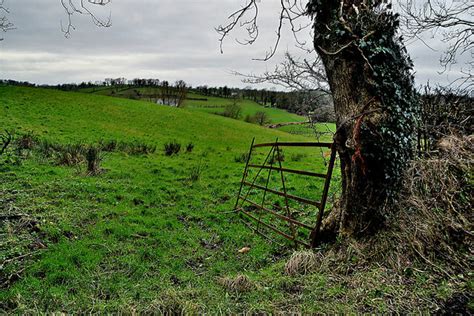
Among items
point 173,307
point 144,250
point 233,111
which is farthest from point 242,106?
point 173,307

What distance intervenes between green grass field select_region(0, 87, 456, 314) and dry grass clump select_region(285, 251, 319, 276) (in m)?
0.17

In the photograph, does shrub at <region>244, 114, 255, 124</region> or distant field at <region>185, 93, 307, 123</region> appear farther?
shrub at <region>244, 114, 255, 124</region>

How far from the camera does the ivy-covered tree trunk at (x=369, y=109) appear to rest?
14.9 ft

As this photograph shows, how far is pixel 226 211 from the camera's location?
27.3 feet

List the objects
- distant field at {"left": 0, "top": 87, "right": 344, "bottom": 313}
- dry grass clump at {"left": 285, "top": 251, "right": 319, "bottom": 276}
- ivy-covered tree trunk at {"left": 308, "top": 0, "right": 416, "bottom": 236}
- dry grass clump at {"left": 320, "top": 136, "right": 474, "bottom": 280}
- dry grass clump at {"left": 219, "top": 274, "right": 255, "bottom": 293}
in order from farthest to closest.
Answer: ivy-covered tree trunk at {"left": 308, "top": 0, "right": 416, "bottom": 236}, dry grass clump at {"left": 285, "top": 251, "right": 319, "bottom": 276}, dry grass clump at {"left": 219, "top": 274, "right": 255, "bottom": 293}, distant field at {"left": 0, "top": 87, "right": 344, "bottom": 313}, dry grass clump at {"left": 320, "top": 136, "right": 474, "bottom": 280}

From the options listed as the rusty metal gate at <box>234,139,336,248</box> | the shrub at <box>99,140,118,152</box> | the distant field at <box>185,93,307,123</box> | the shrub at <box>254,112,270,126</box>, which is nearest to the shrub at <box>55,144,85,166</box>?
the shrub at <box>99,140,118,152</box>

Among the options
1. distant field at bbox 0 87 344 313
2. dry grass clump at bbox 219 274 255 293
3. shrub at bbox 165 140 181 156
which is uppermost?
dry grass clump at bbox 219 274 255 293

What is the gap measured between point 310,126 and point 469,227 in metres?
6.85

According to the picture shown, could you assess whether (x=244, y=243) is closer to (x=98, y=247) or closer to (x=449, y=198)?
(x=98, y=247)

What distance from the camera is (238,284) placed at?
4.10 metres

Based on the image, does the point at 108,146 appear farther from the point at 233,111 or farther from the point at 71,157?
the point at 233,111

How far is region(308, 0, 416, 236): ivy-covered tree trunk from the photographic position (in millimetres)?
4535

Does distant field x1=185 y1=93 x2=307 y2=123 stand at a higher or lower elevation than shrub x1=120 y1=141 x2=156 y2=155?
higher

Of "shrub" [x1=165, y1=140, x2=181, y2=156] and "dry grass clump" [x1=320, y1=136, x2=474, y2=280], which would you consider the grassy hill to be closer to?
"shrub" [x1=165, y1=140, x2=181, y2=156]
